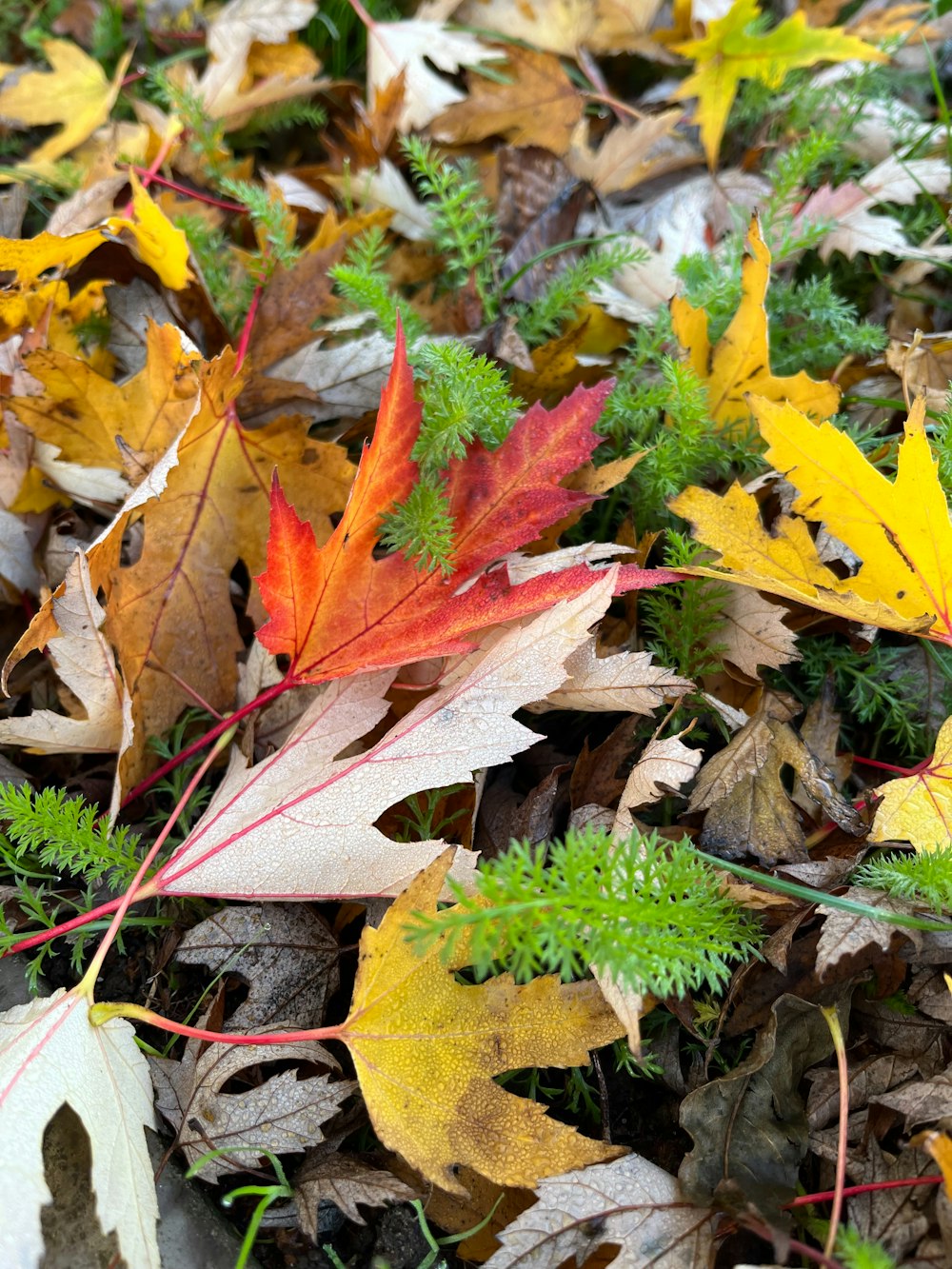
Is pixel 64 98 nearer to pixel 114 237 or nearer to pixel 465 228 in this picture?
pixel 114 237

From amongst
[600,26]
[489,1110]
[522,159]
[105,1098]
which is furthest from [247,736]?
[600,26]

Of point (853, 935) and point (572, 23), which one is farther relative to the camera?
point (572, 23)

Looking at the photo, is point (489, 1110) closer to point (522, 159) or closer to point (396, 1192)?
point (396, 1192)

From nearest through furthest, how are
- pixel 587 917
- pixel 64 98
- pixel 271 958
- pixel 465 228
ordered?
pixel 587 917 < pixel 271 958 < pixel 465 228 < pixel 64 98

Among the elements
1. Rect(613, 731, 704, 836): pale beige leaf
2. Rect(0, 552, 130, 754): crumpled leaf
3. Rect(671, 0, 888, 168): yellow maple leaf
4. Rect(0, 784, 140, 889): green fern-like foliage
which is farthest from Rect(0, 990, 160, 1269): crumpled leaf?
Rect(671, 0, 888, 168): yellow maple leaf

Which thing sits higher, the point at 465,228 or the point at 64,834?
the point at 465,228

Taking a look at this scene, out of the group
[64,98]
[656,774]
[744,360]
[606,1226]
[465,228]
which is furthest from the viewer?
[64,98]

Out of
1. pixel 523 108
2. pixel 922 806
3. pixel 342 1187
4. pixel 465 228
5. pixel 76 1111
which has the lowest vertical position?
pixel 342 1187

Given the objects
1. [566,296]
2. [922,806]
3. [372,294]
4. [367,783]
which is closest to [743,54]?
[566,296]
